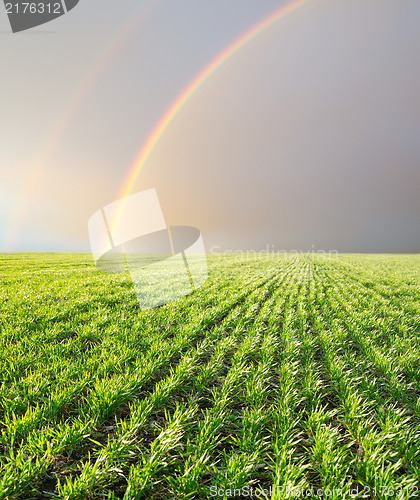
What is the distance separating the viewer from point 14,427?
251 centimetres

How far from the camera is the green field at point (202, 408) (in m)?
2.12

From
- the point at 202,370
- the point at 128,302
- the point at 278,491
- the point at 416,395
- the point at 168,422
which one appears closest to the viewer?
the point at 278,491

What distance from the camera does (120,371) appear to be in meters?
3.85

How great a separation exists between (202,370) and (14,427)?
8.78 feet

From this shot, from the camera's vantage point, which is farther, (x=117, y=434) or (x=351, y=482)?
(x=117, y=434)

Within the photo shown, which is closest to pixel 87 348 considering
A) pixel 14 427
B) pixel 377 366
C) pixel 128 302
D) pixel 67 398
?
pixel 67 398

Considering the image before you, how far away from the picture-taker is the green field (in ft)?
6.97

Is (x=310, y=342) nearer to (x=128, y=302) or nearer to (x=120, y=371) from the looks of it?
(x=120, y=371)

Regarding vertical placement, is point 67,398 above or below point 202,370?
above

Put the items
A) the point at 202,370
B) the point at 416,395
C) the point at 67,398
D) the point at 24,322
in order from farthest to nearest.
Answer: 1. the point at 24,322
2. the point at 202,370
3. the point at 416,395
4. the point at 67,398

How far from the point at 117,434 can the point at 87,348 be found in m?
A: 2.60

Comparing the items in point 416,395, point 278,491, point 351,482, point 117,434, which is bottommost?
point 416,395

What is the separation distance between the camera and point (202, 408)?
326cm

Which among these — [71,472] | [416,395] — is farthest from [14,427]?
Result: [416,395]
